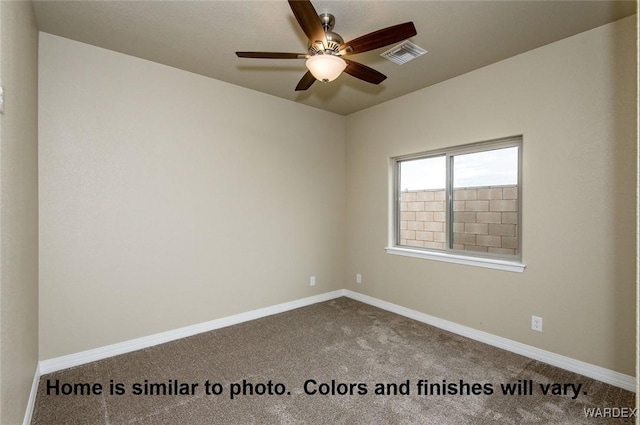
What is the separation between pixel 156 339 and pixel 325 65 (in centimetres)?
289

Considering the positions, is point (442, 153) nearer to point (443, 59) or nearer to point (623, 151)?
point (443, 59)

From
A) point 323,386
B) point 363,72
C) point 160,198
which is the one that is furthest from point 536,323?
point 160,198

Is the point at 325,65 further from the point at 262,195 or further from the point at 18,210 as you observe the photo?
the point at 262,195

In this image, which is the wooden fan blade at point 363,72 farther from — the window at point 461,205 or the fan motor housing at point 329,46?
the window at point 461,205

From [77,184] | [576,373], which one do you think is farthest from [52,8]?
[576,373]

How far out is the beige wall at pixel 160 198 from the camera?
2.53 m

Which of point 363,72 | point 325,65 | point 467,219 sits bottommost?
point 467,219

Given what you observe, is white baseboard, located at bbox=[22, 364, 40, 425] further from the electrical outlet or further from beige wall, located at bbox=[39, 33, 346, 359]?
the electrical outlet

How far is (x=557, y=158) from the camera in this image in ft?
8.53

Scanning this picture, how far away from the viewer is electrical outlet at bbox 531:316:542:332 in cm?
268

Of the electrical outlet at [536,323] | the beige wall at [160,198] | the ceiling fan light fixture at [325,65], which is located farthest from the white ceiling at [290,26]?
the electrical outlet at [536,323]

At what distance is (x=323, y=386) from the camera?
2275 millimetres

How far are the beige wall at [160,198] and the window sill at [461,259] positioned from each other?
120 centimetres

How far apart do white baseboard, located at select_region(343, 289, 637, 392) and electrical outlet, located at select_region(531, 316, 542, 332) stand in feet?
0.57
